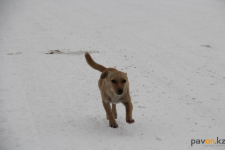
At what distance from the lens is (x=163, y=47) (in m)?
11.0

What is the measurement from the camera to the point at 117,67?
886cm

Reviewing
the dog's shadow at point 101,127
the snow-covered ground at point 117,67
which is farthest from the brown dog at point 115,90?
the snow-covered ground at point 117,67

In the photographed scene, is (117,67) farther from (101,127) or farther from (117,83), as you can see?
(117,83)

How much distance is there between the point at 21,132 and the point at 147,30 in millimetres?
9630

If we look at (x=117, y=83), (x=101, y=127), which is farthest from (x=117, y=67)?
(x=117, y=83)

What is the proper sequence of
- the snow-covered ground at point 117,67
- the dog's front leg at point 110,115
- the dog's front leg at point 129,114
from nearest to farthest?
the dog's front leg at point 129,114 < the snow-covered ground at point 117,67 < the dog's front leg at point 110,115

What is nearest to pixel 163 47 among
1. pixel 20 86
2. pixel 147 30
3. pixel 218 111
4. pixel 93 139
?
pixel 147 30

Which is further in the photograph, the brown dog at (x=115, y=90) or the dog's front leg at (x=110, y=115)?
the dog's front leg at (x=110, y=115)

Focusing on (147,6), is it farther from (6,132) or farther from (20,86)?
(6,132)

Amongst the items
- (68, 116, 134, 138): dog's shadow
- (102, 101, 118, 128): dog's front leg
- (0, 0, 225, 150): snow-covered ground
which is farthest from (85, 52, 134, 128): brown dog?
(0, 0, 225, 150): snow-covered ground

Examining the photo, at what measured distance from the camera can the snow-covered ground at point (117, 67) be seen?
16.3 ft

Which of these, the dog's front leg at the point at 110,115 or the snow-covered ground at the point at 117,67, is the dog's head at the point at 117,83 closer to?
the dog's front leg at the point at 110,115

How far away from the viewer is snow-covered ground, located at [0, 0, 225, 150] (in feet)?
16.3

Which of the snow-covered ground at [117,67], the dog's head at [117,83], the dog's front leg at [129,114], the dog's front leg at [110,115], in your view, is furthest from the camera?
the dog's front leg at [110,115]
